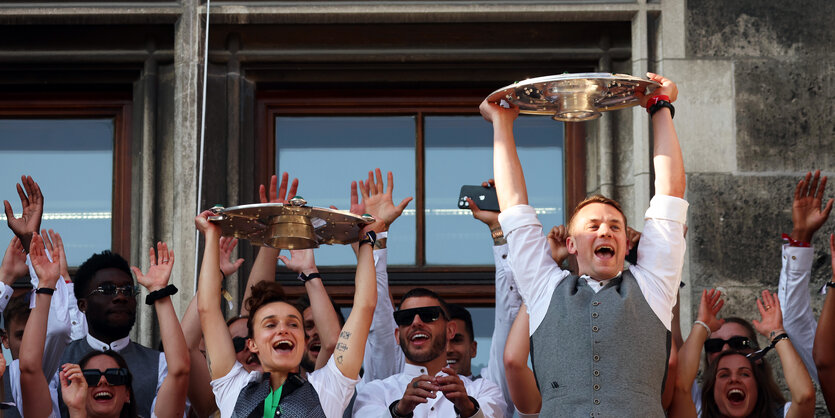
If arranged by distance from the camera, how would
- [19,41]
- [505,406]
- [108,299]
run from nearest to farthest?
[505,406] < [108,299] < [19,41]

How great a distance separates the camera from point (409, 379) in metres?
5.66

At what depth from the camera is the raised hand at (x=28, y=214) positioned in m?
5.96

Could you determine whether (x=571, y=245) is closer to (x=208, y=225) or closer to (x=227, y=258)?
(x=208, y=225)

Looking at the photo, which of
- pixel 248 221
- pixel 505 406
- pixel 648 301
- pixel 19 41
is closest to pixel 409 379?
pixel 505 406

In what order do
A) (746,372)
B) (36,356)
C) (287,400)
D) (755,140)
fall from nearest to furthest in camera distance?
1. (287,400)
2. (36,356)
3. (746,372)
4. (755,140)

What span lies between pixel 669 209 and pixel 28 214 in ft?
10.6

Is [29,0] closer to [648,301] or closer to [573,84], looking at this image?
[573,84]

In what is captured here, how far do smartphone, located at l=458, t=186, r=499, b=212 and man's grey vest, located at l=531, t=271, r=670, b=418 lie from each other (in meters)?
1.56

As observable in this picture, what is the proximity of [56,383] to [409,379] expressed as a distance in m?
1.60

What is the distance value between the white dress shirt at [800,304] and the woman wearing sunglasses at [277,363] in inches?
86.3

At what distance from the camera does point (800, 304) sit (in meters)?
5.91

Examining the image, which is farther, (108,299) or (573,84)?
(108,299)

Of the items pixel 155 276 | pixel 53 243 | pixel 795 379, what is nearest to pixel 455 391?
pixel 155 276

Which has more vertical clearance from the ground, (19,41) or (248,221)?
(19,41)
